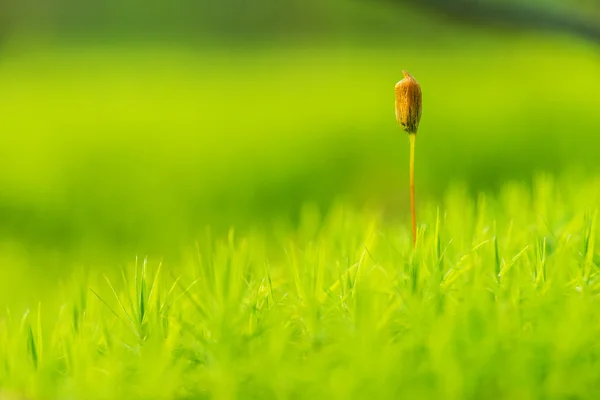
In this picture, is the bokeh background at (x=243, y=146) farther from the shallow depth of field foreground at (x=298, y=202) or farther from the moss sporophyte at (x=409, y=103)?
the moss sporophyte at (x=409, y=103)

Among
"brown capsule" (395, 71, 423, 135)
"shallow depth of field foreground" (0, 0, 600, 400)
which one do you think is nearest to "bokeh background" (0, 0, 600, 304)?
"shallow depth of field foreground" (0, 0, 600, 400)

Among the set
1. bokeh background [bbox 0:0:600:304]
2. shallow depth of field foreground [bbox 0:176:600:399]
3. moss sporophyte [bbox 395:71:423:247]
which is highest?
moss sporophyte [bbox 395:71:423:247]

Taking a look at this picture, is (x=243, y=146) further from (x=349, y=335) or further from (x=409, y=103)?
(x=349, y=335)

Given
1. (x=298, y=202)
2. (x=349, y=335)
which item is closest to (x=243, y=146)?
(x=298, y=202)

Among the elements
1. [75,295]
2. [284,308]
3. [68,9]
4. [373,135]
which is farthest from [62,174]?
[68,9]

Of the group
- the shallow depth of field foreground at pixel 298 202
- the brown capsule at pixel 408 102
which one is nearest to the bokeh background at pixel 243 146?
the shallow depth of field foreground at pixel 298 202

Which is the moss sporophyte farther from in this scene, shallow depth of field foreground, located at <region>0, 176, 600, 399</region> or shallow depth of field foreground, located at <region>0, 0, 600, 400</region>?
shallow depth of field foreground, located at <region>0, 176, 600, 399</region>
